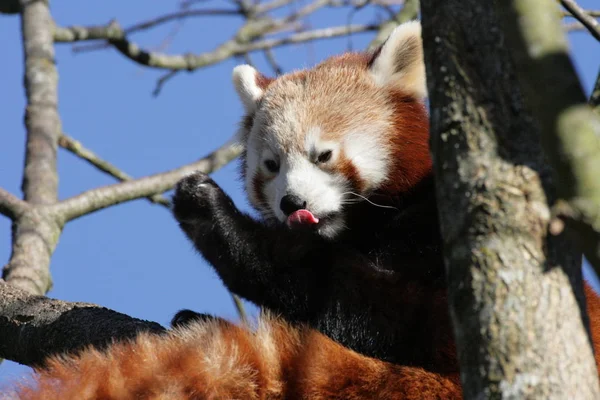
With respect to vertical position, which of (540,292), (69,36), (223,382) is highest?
(69,36)

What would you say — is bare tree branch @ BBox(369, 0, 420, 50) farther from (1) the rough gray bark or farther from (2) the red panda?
(1) the rough gray bark

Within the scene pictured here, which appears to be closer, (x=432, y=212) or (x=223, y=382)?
(x=223, y=382)

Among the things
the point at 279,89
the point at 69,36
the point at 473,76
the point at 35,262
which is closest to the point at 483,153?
the point at 473,76

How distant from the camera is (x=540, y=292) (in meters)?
1.72

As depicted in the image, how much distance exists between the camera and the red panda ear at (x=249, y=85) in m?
4.33

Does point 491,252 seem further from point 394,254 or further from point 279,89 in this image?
point 279,89

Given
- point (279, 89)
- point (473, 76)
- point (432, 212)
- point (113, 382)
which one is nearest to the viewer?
Result: point (473, 76)

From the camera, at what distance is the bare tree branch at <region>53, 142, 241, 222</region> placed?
15.9 feet

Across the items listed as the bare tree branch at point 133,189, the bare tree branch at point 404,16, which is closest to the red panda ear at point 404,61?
the bare tree branch at point 133,189

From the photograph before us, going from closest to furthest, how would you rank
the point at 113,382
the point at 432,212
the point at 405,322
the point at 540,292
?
the point at 540,292 → the point at 113,382 → the point at 405,322 → the point at 432,212

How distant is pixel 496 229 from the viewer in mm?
1783

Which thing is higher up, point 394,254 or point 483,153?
point 483,153

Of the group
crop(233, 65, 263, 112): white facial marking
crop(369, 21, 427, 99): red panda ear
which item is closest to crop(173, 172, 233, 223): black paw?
crop(233, 65, 263, 112): white facial marking

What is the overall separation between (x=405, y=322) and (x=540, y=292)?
146 cm
